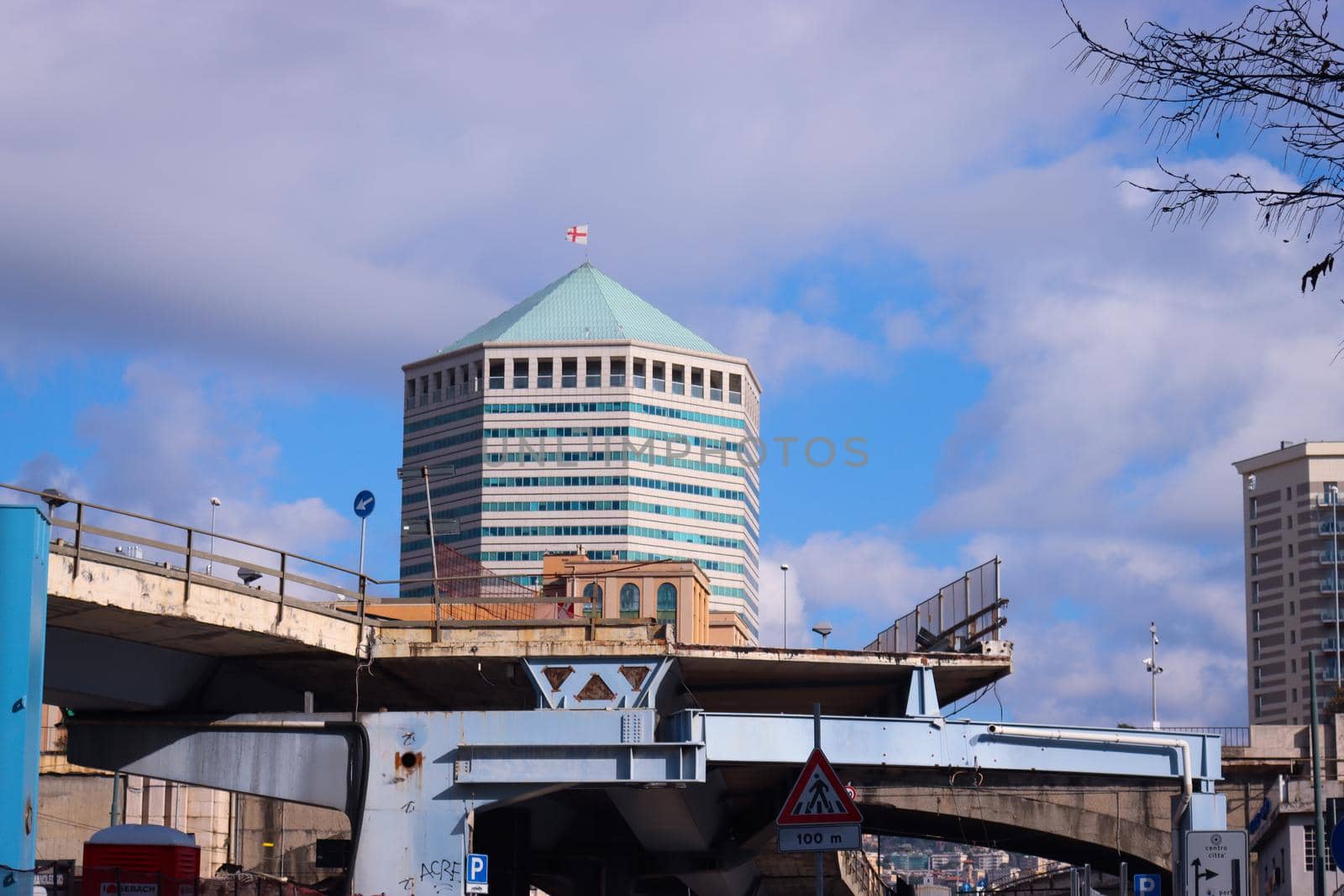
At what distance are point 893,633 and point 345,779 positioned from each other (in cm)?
1230

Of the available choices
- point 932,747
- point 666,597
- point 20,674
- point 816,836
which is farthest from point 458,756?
point 666,597

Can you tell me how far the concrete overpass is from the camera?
27047mm

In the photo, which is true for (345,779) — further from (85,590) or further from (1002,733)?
(1002,733)

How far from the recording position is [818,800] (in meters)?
15.9

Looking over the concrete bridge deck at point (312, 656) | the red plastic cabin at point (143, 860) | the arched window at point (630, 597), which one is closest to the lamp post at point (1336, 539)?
the arched window at point (630, 597)

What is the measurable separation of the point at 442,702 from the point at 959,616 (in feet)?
34.3

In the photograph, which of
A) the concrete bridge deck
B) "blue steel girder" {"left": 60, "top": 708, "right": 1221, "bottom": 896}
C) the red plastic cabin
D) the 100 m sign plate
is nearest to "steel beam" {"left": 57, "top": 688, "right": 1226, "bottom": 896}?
"blue steel girder" {"left": 60, "top": 708, "right": 1221, "bottom": 896}

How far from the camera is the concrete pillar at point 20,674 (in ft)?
72.3

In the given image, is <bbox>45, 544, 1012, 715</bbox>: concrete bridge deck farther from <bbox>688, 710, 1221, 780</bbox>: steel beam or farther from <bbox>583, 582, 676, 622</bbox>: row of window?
<bbox>583, 582, 676, 622</bbox>: row of window

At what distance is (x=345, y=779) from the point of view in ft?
93.2

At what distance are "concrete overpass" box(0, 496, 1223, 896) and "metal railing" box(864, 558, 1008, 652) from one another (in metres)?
0.64

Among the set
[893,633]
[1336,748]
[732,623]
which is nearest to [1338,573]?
[732,623]

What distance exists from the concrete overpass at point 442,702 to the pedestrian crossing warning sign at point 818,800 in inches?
464

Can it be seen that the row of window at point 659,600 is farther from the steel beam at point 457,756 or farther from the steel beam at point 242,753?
the steel beam at point 457,756
